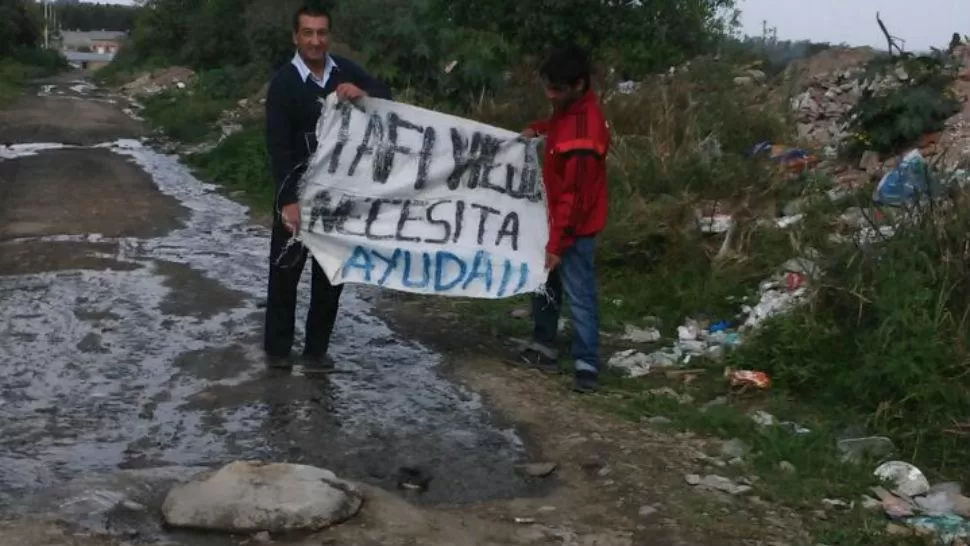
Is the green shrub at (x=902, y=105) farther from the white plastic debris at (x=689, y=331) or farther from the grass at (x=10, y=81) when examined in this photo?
the grass at (x=10, y=81)

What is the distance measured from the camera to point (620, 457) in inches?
193

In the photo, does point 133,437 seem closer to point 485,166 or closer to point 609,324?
point 485,166

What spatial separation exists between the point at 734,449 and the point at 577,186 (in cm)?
149

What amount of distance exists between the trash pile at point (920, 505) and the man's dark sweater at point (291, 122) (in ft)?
10.3

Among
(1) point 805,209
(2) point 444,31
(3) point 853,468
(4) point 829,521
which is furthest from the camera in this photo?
(2) point 444,31

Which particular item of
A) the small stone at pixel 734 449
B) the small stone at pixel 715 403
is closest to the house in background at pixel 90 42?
the small stone at pixel 715 403

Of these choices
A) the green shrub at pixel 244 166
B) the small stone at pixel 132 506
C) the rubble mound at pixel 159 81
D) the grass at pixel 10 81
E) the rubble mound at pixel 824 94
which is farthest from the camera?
the rubble mound at pixel 159 81

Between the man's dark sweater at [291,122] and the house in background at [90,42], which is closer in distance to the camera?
the man's dark sweater at [291,122]

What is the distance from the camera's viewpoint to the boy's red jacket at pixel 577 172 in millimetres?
5570

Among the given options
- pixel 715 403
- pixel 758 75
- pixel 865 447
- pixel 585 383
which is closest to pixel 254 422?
pixel 585 383

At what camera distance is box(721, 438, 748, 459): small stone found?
4984 millimetres

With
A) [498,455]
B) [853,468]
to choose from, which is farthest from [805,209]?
[498,455]

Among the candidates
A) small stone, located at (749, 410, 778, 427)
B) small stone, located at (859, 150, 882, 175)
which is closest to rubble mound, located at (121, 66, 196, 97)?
small stone, located at (859, 150, 882, 175)

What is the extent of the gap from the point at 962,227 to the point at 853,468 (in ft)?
5.72
